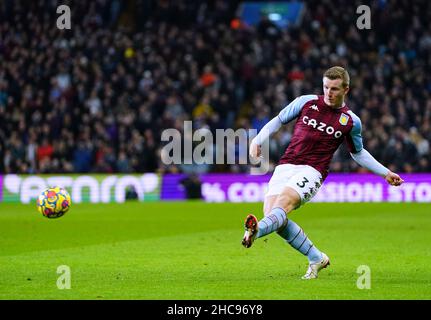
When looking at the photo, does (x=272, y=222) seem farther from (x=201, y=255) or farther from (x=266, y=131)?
(x=201, y=255)

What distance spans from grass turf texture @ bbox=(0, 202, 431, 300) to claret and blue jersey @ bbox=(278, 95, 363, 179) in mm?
1309

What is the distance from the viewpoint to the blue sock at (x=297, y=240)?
10.6 metres

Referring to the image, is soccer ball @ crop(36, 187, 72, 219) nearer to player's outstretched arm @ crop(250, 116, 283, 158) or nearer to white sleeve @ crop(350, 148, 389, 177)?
player's outstretched arm @ crop(250, 116, 283, 158)

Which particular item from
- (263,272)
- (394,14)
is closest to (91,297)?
(263,272)

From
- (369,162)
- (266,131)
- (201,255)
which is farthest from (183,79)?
(266,131)

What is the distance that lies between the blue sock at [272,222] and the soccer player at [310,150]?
123 millimetres

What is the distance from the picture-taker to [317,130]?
10711mm

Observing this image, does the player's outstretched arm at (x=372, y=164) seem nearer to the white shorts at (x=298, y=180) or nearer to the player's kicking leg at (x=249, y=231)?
the white shorts at (x=298, y=180)

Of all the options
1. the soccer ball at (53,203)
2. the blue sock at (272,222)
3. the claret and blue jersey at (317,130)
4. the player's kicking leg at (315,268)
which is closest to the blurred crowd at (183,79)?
the soccer ball at (53,203)

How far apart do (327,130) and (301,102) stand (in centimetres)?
43

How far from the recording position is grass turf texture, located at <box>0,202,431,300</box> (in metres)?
9.62
